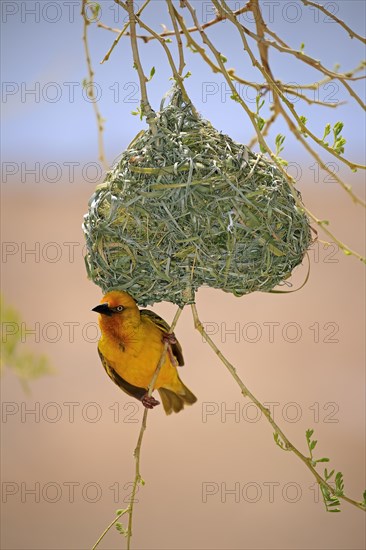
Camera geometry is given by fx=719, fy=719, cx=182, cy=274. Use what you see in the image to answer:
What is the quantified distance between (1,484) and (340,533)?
77.7 inches

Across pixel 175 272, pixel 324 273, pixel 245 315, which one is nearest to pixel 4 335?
pixel 175 272

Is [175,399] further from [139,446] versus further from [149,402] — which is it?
[139,446]

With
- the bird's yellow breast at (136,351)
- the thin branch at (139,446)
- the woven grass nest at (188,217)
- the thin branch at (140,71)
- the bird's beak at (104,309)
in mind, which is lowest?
the thin branch at (139,446)

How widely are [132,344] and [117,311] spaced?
0.12 metres

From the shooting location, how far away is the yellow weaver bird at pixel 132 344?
153cm

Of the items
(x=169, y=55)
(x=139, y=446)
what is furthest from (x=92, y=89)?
(x=139, y=446)

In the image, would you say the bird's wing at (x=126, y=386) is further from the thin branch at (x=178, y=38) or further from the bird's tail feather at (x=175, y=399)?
the thin branch at (x=178, y=38)

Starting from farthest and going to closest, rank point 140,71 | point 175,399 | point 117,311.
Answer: point 175,399 → point 117,311 → point 140,71

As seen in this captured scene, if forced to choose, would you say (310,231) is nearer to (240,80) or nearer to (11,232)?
(240,80)

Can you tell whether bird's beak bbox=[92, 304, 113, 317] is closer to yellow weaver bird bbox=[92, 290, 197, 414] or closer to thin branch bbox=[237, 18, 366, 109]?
yellow weaver bird bbox=[92, 290, 197, 414]

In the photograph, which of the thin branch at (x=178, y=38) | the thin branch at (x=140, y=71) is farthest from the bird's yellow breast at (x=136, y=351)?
the thin branch at (x=178, y=38)

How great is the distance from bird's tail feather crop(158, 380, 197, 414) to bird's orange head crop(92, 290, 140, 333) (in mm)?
477

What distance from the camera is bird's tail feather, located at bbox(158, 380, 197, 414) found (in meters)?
2.00

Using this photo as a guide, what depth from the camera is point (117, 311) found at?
1.53 meters
